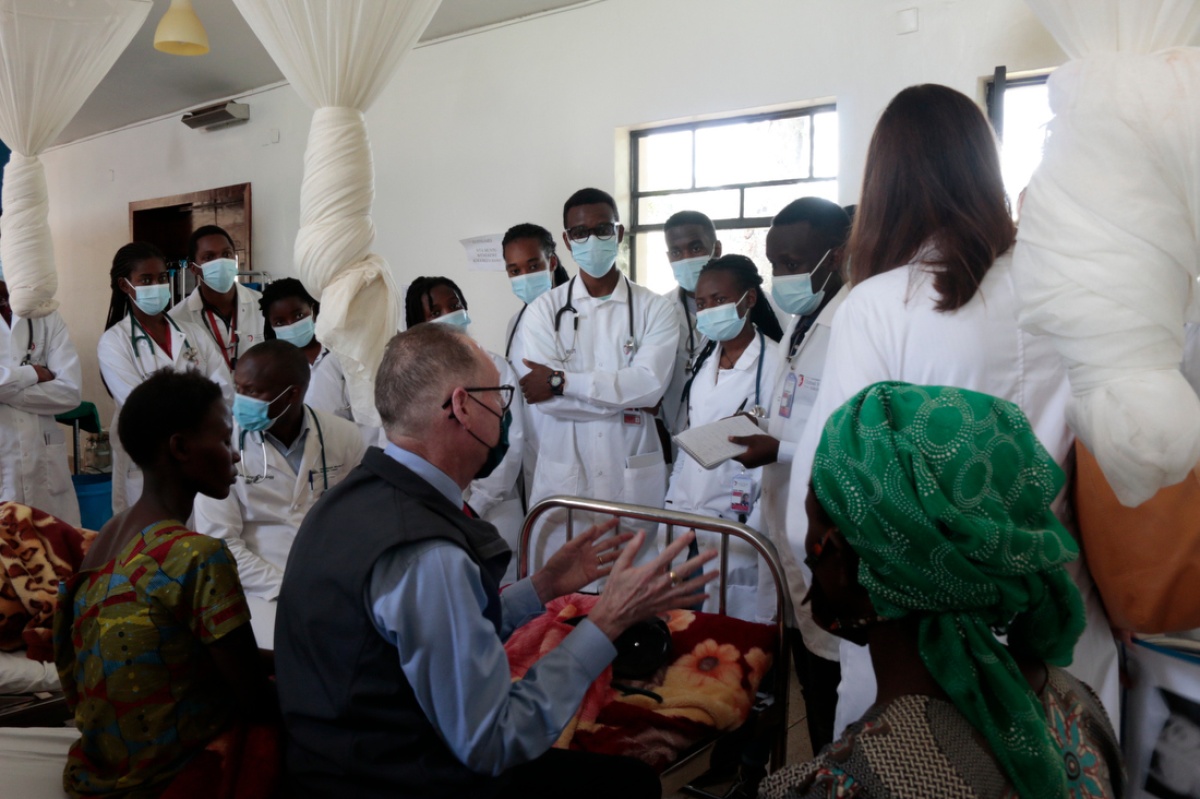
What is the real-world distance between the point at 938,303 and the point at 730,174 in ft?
14.6

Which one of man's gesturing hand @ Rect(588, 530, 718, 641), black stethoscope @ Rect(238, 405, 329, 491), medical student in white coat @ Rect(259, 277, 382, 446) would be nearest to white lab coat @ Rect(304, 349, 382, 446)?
medical student in white coat @ Rect(259, 277, 382, 446)

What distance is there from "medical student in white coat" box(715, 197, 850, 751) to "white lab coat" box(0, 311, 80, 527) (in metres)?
4.27

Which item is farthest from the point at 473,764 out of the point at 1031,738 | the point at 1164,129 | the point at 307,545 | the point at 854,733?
the point at 1164,129

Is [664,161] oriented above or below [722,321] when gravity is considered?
above

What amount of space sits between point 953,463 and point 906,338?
0.67m

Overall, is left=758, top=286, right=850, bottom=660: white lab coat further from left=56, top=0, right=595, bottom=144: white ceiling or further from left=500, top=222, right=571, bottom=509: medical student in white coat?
left=56, top=0, right=595, bottom=144: white ceiling

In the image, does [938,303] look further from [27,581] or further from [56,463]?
[56,463]

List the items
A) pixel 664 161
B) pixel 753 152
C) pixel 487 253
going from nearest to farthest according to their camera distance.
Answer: pixel 753 152 → pixel 664 161 → pixel 487 253

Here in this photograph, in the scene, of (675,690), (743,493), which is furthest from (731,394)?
(675,690)

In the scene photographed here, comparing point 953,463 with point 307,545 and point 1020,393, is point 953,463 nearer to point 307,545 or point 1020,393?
point 1020,393

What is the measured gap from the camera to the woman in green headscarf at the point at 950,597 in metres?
1.05

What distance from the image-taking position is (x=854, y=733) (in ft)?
3.55

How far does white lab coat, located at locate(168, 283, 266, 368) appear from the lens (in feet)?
17.1

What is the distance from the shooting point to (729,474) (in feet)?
10.6
